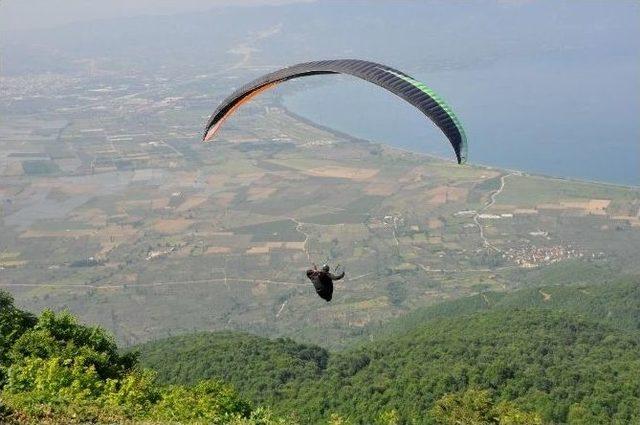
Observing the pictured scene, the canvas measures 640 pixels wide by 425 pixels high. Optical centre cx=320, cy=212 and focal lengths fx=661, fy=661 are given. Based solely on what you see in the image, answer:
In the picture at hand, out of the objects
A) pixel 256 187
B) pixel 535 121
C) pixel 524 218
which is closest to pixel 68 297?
pixel 256 187

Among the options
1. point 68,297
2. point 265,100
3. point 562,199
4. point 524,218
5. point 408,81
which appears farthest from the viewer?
point 265,100

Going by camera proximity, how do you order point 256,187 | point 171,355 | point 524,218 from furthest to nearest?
point 256,187 → point 524,218 → point 171,355

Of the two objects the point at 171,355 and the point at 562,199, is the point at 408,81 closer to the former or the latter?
the point at 171,355

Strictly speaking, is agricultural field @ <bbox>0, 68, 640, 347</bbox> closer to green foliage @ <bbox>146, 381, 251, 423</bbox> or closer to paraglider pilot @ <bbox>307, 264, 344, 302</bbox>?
green foliage @ <bbox>146, 381, 251, 423</bbox>

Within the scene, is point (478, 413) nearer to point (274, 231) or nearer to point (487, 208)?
point (274, 231)

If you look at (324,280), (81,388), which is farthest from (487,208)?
(324,280)

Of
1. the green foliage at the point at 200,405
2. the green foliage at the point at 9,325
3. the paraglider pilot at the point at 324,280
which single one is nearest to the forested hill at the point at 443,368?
the green foliage at the point at 200,405

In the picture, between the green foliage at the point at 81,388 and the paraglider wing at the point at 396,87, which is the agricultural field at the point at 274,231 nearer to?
the green foliage at the point at 81,388

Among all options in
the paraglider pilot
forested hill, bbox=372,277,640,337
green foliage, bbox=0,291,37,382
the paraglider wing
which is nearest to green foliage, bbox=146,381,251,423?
green foliage, bbox=0,291,37,382
